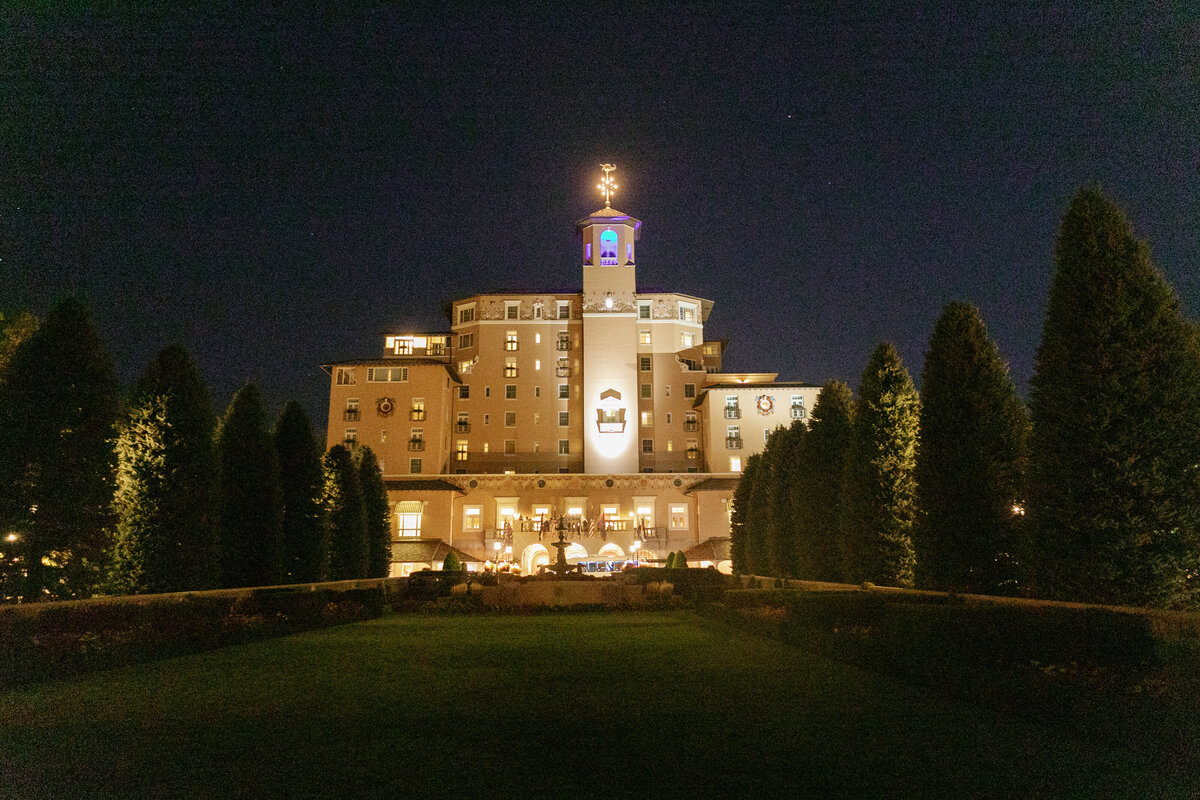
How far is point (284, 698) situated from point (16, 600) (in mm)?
9764

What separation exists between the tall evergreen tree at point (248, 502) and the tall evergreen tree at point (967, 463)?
56.4 ft

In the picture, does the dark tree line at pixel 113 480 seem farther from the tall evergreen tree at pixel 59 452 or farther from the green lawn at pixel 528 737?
the green lawn at pixel 528 737

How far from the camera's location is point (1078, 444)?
1177cm

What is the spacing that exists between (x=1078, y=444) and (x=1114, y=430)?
0.50 metres

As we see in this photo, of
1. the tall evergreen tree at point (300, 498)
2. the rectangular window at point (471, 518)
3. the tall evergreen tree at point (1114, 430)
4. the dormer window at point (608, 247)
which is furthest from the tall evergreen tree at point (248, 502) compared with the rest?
the dormer window at point (608, 247)

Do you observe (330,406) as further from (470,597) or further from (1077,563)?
(1077,563)

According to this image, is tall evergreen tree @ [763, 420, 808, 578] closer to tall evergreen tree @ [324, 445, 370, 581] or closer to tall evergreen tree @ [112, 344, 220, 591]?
tall evergreen tree @ [324, 445, 370, 581]

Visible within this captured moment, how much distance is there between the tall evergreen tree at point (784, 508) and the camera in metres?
28.7

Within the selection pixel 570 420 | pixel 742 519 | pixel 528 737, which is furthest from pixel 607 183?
pixel 528 737

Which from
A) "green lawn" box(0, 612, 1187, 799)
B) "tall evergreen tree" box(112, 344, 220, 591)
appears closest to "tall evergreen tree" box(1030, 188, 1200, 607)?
"green lawn" box(0, 612, 1187, 799)

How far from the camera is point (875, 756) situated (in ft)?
21.6

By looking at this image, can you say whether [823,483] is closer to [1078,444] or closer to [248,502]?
[1078,444]

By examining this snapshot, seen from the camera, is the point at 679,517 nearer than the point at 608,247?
Yes

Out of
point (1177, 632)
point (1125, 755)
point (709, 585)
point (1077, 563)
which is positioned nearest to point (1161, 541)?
point (1077, 563)
